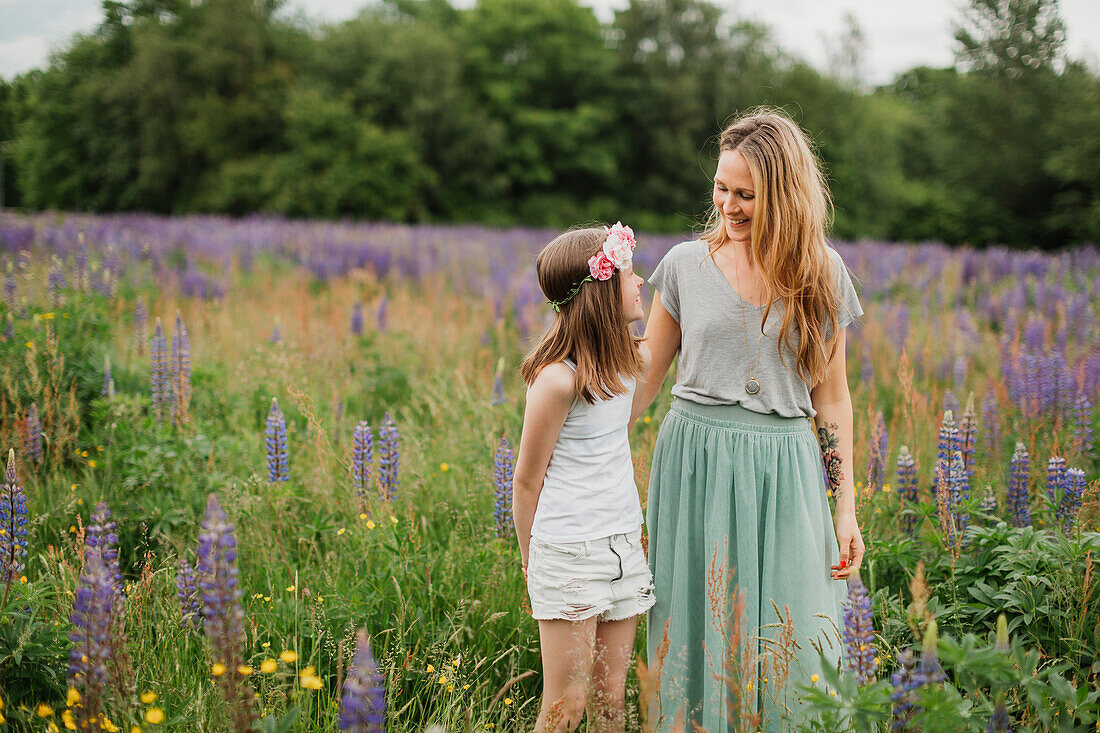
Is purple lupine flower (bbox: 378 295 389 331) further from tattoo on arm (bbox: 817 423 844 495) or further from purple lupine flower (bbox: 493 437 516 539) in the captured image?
tattoo on arm (bbox: 817 423 844 495)

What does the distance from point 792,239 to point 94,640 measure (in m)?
2.07

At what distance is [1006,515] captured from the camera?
3.18m

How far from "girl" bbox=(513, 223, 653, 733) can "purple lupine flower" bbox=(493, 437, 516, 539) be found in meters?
0.71

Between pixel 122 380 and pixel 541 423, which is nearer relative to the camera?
pixel 541 423

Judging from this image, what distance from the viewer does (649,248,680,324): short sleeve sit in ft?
7.97

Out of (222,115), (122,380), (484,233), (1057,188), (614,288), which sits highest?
(222,115)

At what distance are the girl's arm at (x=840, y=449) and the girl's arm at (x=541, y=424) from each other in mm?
845

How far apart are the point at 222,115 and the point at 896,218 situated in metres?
28.0

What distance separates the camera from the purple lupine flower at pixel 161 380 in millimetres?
3840

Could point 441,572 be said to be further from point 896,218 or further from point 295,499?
point 896,218

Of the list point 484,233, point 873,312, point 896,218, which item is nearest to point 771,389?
point 873,312

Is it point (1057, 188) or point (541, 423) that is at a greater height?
point (1057, 188)

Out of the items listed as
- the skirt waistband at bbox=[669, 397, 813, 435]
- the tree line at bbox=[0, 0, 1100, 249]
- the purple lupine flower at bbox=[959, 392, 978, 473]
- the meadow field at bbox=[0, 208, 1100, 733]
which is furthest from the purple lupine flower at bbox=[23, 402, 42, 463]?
the tree line at bbox=[0, 0, 1100, 249]

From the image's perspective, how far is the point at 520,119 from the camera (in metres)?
33.5
